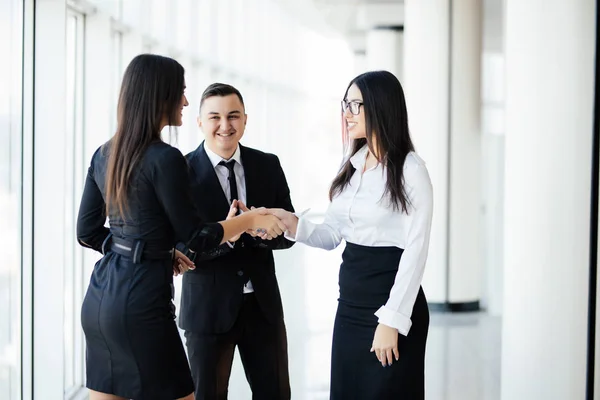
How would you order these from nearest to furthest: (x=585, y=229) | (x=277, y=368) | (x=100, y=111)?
(x=277, y=368) → (x=585, y=229) → (x=100, y=111)

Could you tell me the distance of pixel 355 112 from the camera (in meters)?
2.62

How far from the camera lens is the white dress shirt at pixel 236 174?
2.96m

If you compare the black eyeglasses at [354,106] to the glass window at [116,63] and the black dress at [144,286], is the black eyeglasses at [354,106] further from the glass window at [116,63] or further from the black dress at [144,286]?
the glass window at [116,63]

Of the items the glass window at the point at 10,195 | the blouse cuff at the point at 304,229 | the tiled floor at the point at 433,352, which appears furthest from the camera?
the tiled floor at the point at 433,352

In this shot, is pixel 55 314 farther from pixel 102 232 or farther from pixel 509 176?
pixel 509 176

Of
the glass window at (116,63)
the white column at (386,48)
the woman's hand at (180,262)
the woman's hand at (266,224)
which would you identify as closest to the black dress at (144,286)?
the woman's hand at (180,262)

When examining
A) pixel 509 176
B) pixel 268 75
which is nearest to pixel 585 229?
pixel 509 176

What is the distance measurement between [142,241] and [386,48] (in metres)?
11.6

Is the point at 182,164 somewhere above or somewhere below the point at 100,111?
below

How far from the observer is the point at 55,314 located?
4.05m

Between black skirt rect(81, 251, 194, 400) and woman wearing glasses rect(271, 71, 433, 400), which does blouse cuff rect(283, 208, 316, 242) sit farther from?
black skirt rect(81, 251, 194, 400)

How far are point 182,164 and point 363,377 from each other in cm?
99

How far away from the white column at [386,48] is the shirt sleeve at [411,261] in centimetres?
1084

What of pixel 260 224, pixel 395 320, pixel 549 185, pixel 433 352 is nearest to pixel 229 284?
pixel 260 224
